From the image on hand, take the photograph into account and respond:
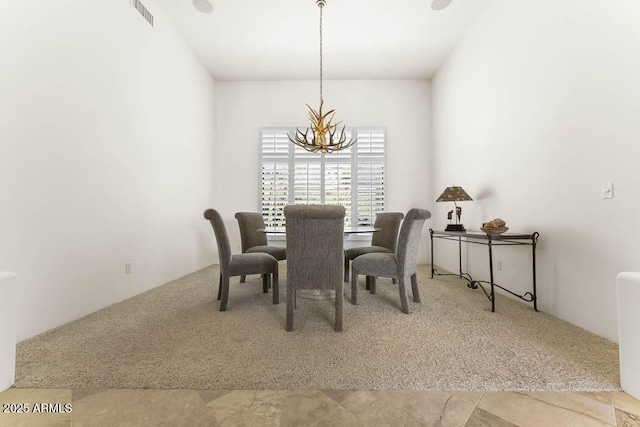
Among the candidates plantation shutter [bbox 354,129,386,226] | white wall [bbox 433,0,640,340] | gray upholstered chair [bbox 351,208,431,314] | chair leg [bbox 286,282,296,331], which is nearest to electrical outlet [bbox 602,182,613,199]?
white wall [bbox 433,0,640,340]

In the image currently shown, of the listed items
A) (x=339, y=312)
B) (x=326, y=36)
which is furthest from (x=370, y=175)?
(x=339, y=312)

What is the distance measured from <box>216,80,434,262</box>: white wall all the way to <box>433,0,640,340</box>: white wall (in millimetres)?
1449

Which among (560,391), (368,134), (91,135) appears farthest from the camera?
(368,134)

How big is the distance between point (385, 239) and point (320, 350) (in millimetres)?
2054

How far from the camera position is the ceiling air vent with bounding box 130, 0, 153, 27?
289 centimetres

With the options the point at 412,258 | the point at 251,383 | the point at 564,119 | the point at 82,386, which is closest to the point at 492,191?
the point at 564,119

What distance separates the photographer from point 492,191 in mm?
3080

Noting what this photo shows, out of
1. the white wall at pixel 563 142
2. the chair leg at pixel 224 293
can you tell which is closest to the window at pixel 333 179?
the white wall at pixel 563 142

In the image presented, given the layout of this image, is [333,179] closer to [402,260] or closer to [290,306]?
[402,260]

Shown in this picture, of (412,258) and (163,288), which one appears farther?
(163,288)

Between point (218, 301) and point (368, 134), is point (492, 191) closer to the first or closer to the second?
point (368, 134)

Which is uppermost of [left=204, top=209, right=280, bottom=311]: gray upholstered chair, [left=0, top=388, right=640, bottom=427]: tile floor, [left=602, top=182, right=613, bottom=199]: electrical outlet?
[left=602, top=182, right=613, bottom=199]: electrical outlet

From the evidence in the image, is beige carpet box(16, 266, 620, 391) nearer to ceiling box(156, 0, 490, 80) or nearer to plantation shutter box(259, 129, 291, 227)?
plantation shutter box(259, 129, 291, 227)

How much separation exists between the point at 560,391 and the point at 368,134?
4.27 meters
